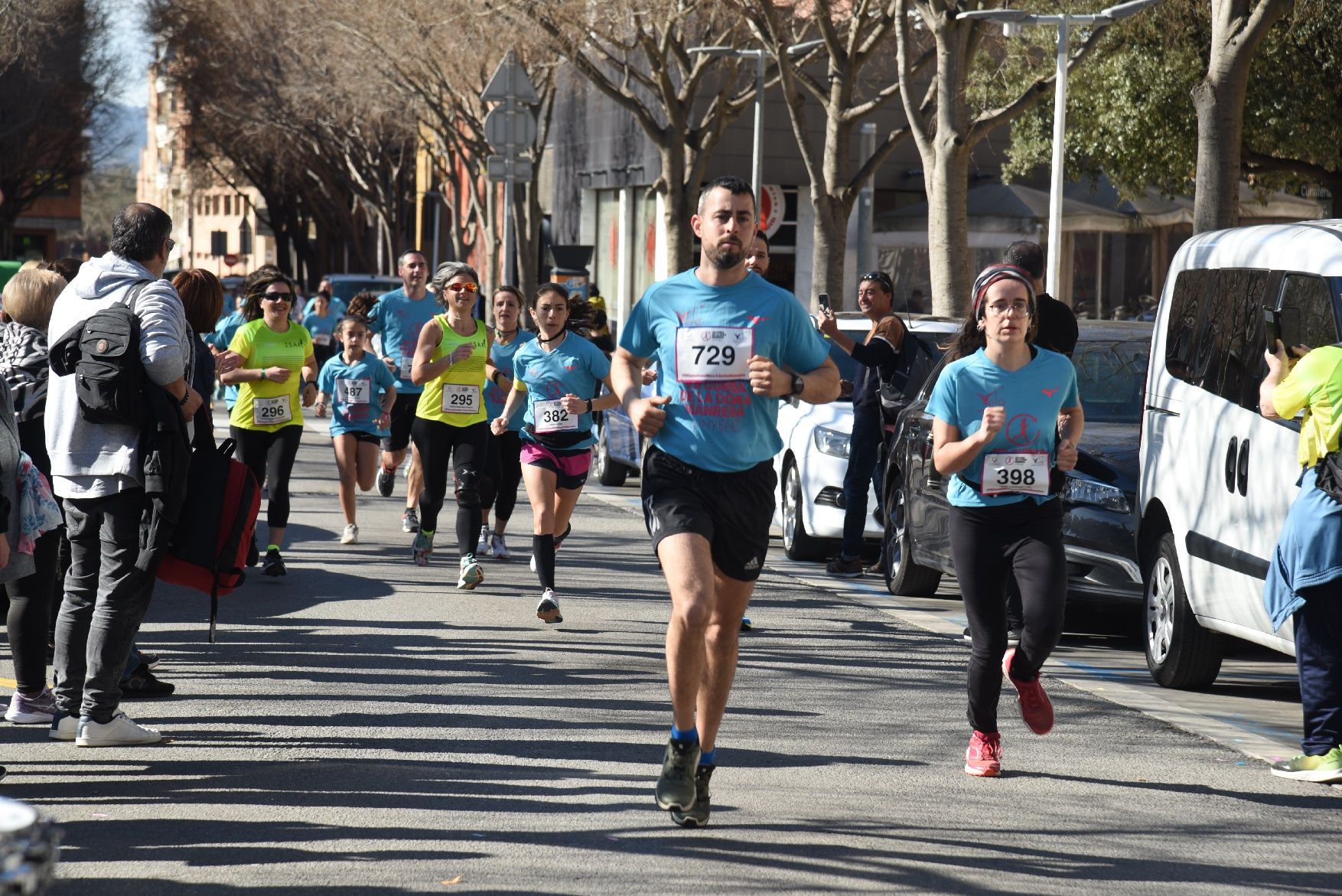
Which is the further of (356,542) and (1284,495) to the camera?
(356,542)

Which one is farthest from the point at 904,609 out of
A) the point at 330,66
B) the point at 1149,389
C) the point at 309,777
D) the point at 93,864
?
the point at 330,66

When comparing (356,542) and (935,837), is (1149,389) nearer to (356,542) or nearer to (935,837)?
(935,837)

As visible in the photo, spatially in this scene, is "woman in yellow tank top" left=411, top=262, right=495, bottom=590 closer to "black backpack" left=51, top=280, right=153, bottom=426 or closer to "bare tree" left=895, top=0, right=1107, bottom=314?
"black backpack" left=51, top=280, right=153, bottom=426

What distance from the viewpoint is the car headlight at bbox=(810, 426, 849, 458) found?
41.9 ft

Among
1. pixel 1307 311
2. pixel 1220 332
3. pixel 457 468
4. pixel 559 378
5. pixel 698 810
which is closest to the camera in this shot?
pixel 698 810

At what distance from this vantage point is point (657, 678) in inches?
337

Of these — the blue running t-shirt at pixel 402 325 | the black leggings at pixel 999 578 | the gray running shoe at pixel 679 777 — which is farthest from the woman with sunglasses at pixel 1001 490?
the blue running t-shirt at pixel 402 325

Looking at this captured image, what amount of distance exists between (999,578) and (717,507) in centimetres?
132

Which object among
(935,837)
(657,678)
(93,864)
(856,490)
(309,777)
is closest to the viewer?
(93,864)

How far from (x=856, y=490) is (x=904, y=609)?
131cm

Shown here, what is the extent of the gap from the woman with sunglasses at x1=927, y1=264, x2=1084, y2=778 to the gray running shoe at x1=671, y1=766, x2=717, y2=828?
1217 mm

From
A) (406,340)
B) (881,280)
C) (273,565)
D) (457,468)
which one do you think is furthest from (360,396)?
(881,280)

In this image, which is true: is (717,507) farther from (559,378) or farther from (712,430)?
(559,378)

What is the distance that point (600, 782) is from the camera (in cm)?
644
